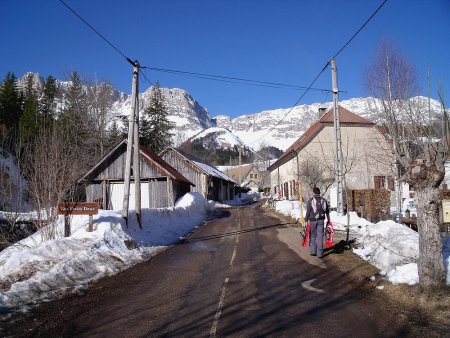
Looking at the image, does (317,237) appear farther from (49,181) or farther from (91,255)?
(49,181)

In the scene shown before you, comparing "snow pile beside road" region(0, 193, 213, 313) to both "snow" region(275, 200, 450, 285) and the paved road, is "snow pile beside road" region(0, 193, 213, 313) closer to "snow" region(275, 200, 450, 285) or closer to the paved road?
the paved road

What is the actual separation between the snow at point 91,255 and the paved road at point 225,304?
0.69 metres

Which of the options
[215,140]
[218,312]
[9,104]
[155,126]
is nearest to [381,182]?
[218,312]

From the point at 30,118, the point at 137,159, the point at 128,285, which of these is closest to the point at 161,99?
the point at 30,118

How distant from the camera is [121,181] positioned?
29.5 m

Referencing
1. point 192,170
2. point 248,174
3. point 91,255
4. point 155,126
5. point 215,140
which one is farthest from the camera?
point 215,140

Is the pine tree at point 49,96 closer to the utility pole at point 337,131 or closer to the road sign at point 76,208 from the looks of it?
the utility pole at point 337,131

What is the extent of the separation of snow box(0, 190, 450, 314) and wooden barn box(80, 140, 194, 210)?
45.6 ft

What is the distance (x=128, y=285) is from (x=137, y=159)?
777 cm

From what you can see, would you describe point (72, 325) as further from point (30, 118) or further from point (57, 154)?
point (30, 118)

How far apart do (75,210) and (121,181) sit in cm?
1787

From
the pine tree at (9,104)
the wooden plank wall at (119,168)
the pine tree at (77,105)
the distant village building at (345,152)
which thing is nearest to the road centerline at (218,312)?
the wooden plank wall at (119,168)

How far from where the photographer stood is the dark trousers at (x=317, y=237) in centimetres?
1095

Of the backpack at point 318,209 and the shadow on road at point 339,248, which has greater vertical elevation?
the backpack at point 318,209
